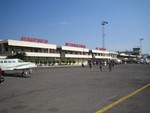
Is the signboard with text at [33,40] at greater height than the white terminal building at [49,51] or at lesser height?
greater

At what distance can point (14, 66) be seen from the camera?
25.0m

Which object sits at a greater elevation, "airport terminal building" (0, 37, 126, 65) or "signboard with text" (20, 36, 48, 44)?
"signboard with text" (20, 36, 48, 44)

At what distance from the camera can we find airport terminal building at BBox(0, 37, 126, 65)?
57281 mm

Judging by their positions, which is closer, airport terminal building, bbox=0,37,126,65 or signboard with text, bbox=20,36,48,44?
airport terminal building, bbox=0,37,126,65

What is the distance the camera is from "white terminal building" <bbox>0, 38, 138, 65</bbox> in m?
57.1

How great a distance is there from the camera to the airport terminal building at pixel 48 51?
57281 millimetres

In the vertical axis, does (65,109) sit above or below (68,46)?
below

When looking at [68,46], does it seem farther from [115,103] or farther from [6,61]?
[115,103]

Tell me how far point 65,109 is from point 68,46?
7541 cm

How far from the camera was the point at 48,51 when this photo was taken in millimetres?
74188

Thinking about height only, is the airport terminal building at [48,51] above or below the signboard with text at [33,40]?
below

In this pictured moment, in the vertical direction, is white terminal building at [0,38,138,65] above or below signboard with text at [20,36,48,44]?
below

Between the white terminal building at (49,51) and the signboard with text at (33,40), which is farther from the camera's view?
the signboard with text at (33,40)

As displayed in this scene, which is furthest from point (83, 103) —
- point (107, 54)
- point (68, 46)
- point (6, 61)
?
point (107, 54)
